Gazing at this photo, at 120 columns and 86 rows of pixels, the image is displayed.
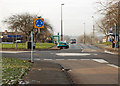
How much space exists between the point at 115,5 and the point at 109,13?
1847 mm

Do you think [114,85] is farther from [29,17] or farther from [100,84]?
[29,17]

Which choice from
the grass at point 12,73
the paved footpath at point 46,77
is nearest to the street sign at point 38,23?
the grass at point 12,73

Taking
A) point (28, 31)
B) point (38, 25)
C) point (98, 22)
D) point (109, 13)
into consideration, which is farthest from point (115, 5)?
point (98, 22)

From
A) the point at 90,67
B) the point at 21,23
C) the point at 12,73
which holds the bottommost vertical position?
the point at 90,67

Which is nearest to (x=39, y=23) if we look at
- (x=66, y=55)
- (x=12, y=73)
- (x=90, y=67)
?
(x=90, y=67)

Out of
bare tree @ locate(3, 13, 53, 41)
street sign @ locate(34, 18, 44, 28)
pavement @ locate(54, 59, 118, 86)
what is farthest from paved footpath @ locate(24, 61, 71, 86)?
bare tree @ locate(3, 13, 53, 41)

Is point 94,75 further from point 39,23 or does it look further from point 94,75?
point 39,23

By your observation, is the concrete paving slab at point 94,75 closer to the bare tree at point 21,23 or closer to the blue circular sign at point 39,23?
the blue circular sign at point 39,23

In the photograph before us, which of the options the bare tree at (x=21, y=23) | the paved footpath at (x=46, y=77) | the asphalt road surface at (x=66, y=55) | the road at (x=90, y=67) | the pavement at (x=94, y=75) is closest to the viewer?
the paved footpath at (x=46, y=77)

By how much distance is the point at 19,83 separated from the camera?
6.86 metres

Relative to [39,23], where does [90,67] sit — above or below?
below

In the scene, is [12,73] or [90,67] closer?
[12,73]

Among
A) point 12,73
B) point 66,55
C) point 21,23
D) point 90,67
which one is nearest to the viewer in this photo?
point 12,73

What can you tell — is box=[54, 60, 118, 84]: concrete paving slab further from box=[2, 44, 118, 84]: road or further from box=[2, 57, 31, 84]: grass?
box=[2, 57, 31, 84]: grass
